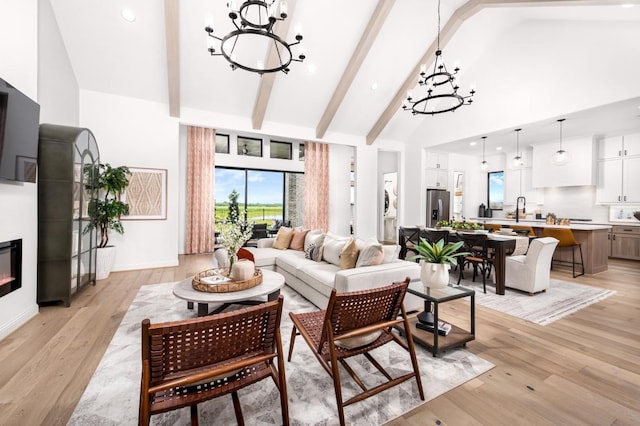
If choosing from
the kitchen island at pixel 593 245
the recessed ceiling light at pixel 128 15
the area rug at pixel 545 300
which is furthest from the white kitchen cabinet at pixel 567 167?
the recessed ceiling light at pixel 128 15

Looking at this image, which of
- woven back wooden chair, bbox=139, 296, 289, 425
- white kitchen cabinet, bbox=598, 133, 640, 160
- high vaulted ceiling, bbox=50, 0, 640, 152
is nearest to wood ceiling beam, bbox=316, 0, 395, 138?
high vaulted ceiling, bbox=50, 0, 640, 152

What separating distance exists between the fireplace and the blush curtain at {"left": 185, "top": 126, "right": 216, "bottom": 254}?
4.17m

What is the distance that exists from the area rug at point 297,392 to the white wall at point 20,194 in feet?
3.74

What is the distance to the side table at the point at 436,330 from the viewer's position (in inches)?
88.0

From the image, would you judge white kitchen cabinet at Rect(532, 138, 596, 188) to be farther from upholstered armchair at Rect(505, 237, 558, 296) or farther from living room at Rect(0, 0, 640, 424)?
upholstered armchair at Rect(505, 237, 558, 296)

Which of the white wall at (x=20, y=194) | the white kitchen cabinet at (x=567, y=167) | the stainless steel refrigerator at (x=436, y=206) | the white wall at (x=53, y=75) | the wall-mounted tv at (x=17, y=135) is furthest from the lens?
the stainless steel refrigerator at (x=436, y=206)

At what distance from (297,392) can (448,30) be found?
6.27 meters

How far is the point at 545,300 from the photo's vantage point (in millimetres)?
3619

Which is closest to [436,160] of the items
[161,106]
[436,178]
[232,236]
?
[436,178]

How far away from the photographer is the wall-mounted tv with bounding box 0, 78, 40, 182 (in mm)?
2338

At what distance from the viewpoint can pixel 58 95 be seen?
394 cm

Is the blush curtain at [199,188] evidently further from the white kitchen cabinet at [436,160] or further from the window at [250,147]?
the white kitchen cabinet at [436,160]

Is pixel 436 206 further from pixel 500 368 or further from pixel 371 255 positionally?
pixel 500 368

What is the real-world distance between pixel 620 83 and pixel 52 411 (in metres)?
7.31
